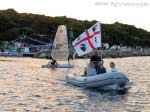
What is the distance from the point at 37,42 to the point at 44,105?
150976 millimetres

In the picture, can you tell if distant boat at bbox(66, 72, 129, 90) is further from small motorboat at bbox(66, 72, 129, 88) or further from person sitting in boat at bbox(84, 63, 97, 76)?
person sitting in boat at bbox(84, 63, 97, 76)

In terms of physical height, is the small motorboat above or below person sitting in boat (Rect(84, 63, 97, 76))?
below

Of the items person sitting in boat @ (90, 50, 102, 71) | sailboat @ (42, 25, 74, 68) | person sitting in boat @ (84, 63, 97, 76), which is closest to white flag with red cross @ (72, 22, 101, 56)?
person sitting in boat @ (90, 50, 102, 71)

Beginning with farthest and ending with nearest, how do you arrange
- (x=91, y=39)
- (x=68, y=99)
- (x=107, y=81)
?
(x=91, y=39), (x=107, y=81), (x=68, y=99)

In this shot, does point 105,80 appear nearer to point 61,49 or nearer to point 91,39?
point 91,39

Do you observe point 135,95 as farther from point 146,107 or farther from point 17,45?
point 17,45

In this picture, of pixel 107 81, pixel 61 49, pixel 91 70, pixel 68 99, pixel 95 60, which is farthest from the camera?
pixel 61 49

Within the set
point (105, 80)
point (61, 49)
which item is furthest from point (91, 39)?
point (61, 49)

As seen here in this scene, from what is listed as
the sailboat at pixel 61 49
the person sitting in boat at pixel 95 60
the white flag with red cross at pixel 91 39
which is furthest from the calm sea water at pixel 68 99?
the sailboat at pixel 61 49

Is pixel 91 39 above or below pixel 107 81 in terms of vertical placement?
above

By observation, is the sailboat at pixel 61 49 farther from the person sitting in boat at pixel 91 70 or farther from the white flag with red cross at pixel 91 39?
the person sitting in boat at pixel 91 70

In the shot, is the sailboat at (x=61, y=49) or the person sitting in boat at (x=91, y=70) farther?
the sailboat at (x=61, y=49)

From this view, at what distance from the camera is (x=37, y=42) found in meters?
177

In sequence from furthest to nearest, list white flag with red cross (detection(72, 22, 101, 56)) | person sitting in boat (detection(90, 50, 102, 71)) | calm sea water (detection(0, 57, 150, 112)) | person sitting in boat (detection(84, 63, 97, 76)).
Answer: white flag with red cross (detection(72, 22, 101, 56)) < person sitting in boat (detection(90, 50, 102, 71)) < person sitting in boat (detection(84, 63, 97, 76)) < calm sea water (detection(0, 57, 150, 112))
